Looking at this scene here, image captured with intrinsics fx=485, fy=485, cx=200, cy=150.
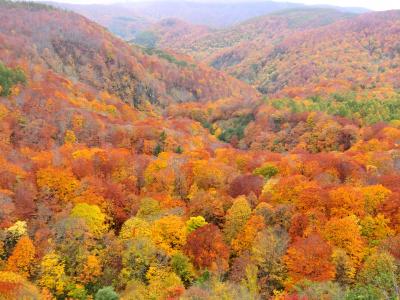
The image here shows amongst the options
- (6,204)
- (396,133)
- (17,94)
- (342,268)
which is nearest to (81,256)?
(6,204)

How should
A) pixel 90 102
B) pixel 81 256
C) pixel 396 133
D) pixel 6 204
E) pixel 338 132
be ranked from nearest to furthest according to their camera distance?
pixel 81 256
pixel 6 204
pixel 396 133
pixel 338 132
pixel 90 102

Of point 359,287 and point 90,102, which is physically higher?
point 359,287

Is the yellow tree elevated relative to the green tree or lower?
lower

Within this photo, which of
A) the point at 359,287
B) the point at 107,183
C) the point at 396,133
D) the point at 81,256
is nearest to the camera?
the point at 359,287

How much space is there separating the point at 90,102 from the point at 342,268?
149 metres

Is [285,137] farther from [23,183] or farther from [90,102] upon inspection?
[23,183]

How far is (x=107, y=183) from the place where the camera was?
91125 millimetres

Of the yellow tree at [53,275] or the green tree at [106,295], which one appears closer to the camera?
the green tree at [106,295]

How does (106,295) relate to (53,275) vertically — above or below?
above

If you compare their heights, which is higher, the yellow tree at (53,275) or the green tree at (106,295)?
the green tree at (106,295)

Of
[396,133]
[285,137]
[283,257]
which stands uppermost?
[283,257]

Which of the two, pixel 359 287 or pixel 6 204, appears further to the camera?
pixel 6 204

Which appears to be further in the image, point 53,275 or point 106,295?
point 53,275

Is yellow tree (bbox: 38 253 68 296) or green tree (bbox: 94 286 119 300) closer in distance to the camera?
green tree (bbox: 94 286 119 300)
